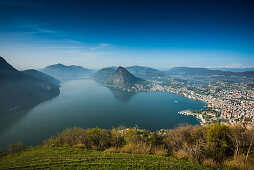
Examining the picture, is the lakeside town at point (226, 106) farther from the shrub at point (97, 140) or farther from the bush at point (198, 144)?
the shrub at point (97, 140)

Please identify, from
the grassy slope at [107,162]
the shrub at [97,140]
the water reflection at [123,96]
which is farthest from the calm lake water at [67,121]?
the grassy slope at [107,162]

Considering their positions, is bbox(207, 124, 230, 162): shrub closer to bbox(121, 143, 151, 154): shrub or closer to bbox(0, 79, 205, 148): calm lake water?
bbox(121, 143, 151, 154): shrub

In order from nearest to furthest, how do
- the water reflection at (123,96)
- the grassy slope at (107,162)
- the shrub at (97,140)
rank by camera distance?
the grassy slope at (107,162) → the shrub at (97,140) → the water reflection at (123,96)

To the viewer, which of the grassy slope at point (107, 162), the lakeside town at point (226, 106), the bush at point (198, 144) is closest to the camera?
the grassy slope at point (107, 162)

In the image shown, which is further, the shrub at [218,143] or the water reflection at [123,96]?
the water reflection at [123,96]

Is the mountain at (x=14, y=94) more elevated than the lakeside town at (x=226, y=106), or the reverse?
the mountain at (x=14, y=94)

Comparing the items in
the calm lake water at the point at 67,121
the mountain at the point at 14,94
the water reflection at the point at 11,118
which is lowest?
the calm lake water at the point at 67,121

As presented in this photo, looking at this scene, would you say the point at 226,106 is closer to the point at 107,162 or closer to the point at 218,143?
the point at 218,143

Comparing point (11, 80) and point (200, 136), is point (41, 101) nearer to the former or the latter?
point (11, 80)

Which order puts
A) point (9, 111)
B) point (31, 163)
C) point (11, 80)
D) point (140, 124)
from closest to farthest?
1. point (31, 163)
2. point (140, 124)
3. point (9, 111)
4. point (11, 80)

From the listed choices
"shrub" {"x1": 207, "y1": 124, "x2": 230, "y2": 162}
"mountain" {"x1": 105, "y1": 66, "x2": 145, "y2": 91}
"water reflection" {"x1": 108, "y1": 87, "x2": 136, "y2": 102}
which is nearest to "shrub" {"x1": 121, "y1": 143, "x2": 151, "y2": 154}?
"shrub" {"x1": 207, "y1": 124, "x2": 230, "y2": 162}

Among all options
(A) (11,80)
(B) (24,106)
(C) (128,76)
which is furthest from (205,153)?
(C) (128,76)
